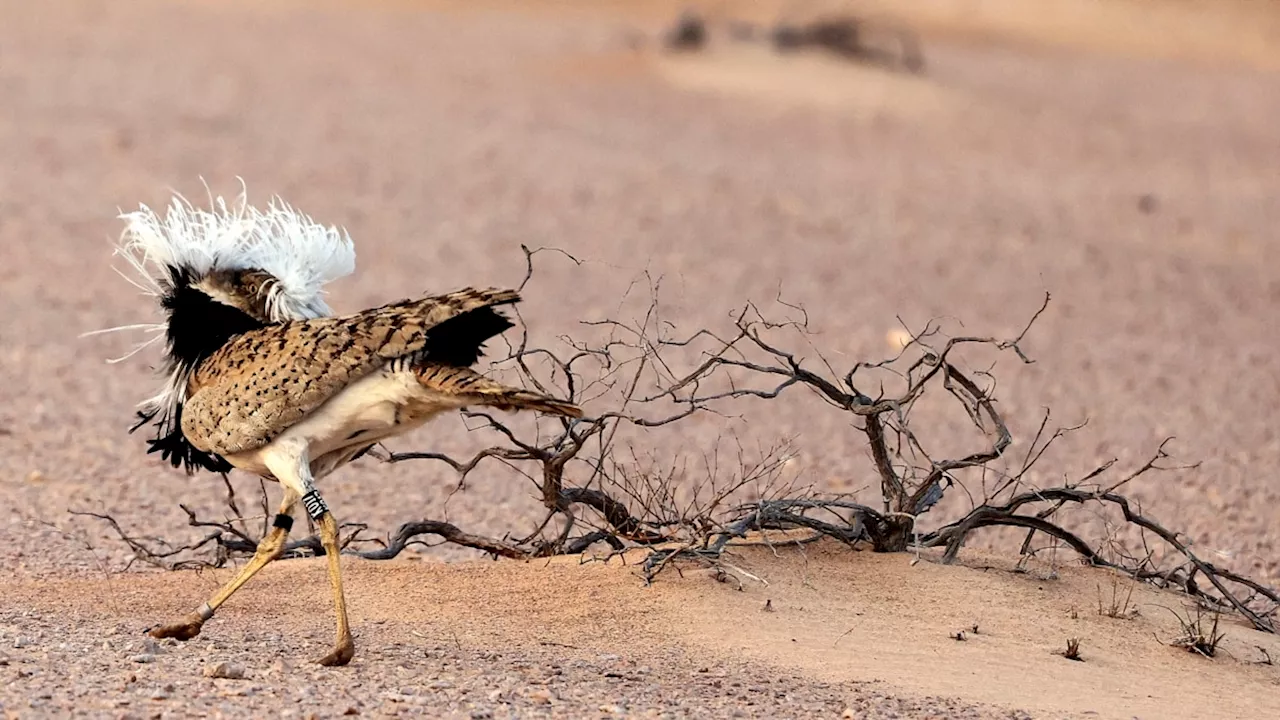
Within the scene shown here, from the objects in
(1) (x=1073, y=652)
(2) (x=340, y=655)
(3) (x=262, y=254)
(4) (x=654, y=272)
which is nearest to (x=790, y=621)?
(1) (x=1073, y=652)

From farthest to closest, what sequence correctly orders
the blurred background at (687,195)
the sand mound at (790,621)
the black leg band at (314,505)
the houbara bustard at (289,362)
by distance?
the blurred background at (687,195)
the sand mound at (790,621)
the black leg band at (314,505)
the houbara bustard at (289,362)

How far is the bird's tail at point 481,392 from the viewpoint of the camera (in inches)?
194

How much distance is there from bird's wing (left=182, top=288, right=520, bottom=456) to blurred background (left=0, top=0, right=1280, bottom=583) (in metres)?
A: 2.22

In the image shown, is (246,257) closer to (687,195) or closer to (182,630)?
(182,630)

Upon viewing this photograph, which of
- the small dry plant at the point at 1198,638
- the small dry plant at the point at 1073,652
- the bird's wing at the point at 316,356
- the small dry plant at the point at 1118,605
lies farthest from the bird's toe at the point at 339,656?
the small dry plant at the point at 1198,638

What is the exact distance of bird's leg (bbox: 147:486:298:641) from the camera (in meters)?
5.61

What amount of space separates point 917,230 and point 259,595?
11515 mm

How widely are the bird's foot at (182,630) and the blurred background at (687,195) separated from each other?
1942mm

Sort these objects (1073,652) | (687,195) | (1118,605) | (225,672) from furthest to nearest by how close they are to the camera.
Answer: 1. (687,195)
2. (1118,605)
3. (1073,652)
4. (225,672)

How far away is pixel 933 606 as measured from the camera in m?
6.23

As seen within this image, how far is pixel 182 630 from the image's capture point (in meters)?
5.62

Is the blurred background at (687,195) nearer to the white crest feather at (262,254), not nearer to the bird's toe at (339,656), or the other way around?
the white crest feather at (262,254)

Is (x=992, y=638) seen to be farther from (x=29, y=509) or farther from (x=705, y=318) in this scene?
(x=705, y=318)

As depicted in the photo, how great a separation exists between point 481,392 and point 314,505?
0.82 metres
